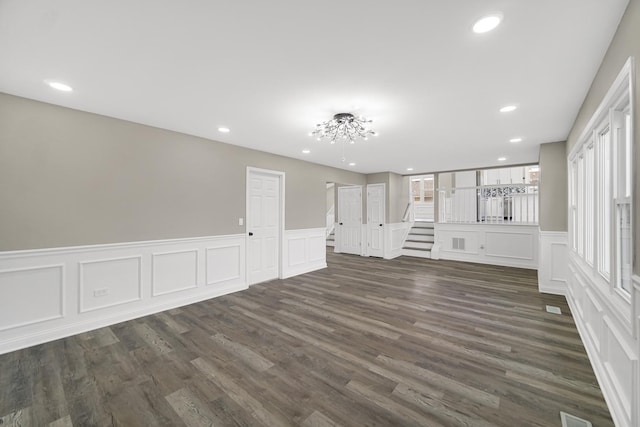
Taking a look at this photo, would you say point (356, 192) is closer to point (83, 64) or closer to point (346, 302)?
point (346, 302)

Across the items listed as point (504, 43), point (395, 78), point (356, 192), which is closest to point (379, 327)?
point (395, 78)

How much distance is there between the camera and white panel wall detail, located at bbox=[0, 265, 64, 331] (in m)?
2.54

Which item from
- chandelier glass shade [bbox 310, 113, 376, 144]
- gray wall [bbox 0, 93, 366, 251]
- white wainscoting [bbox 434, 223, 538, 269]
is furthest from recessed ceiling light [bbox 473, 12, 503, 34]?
white wainscoting [bbox 434, 223, 538, 269]

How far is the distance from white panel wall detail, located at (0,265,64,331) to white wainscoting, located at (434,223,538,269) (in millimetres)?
7787

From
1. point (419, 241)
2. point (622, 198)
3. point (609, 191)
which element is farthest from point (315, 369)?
point (419, 241)

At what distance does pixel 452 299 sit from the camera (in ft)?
13.3

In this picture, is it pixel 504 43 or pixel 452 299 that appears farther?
pixel 452 299

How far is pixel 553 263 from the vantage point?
4285 millimetres

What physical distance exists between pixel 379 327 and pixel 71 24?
368 cm

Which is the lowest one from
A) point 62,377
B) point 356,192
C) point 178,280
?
point 62,377

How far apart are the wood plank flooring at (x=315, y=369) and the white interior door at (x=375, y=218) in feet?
12.7

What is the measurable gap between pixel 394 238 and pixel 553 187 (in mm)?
4112

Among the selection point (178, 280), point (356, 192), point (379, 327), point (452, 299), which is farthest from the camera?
point (356, 192)

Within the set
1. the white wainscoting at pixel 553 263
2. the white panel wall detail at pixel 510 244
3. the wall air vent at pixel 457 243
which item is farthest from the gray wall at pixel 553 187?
the wall air vent at pixel 457 243
